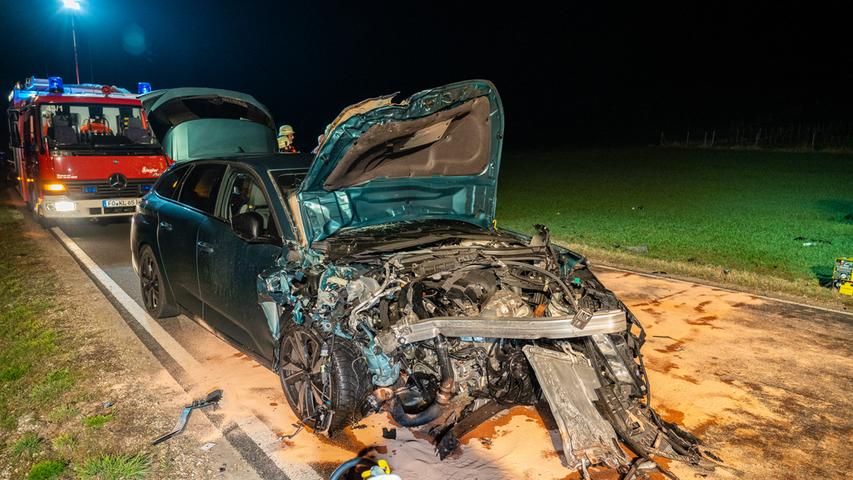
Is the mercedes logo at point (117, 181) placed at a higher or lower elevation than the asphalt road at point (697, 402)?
higher

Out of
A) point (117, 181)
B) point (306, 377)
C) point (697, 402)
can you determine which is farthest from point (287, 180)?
point (117, 181)

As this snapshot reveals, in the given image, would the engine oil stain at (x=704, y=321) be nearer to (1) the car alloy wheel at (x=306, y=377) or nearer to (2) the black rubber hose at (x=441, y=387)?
(2) the black rubber hose at (x=441, y=387)

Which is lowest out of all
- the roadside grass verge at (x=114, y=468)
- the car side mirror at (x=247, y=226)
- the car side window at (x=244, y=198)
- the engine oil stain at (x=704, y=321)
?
the roadside grass verge at (x=114, y=468)

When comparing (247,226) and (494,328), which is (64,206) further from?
(494,328)

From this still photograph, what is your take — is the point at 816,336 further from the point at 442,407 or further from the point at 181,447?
the point at 181,447

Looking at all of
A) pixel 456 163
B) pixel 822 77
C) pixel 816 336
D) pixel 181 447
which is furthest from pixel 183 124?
pixel 822 77

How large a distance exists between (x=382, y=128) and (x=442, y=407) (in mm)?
1884

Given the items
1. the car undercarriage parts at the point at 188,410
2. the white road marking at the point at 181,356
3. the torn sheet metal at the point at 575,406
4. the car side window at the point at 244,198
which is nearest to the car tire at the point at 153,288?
the white road marking at the point at 181,356

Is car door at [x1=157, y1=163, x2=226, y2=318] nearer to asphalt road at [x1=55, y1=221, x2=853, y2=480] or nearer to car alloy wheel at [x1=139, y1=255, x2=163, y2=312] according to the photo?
car alloy wheel at [x1=139, y1=255, x2=163, y2=312]

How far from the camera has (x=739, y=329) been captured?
6156 millimetres

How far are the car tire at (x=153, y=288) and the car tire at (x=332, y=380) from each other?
100 inches

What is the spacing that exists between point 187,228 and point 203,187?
39 cm

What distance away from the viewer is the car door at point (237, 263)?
4.48 meters

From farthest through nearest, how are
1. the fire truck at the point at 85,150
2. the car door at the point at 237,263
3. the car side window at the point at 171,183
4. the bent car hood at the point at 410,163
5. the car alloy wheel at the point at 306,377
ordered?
1. the fire truck at the point at 85,150
2. the car side window at the point at 171,183
3. the car door at the point at 237,263
4. the bent car hood at the point at 410,163
5. the car alloy wheel at the point at 306,377
